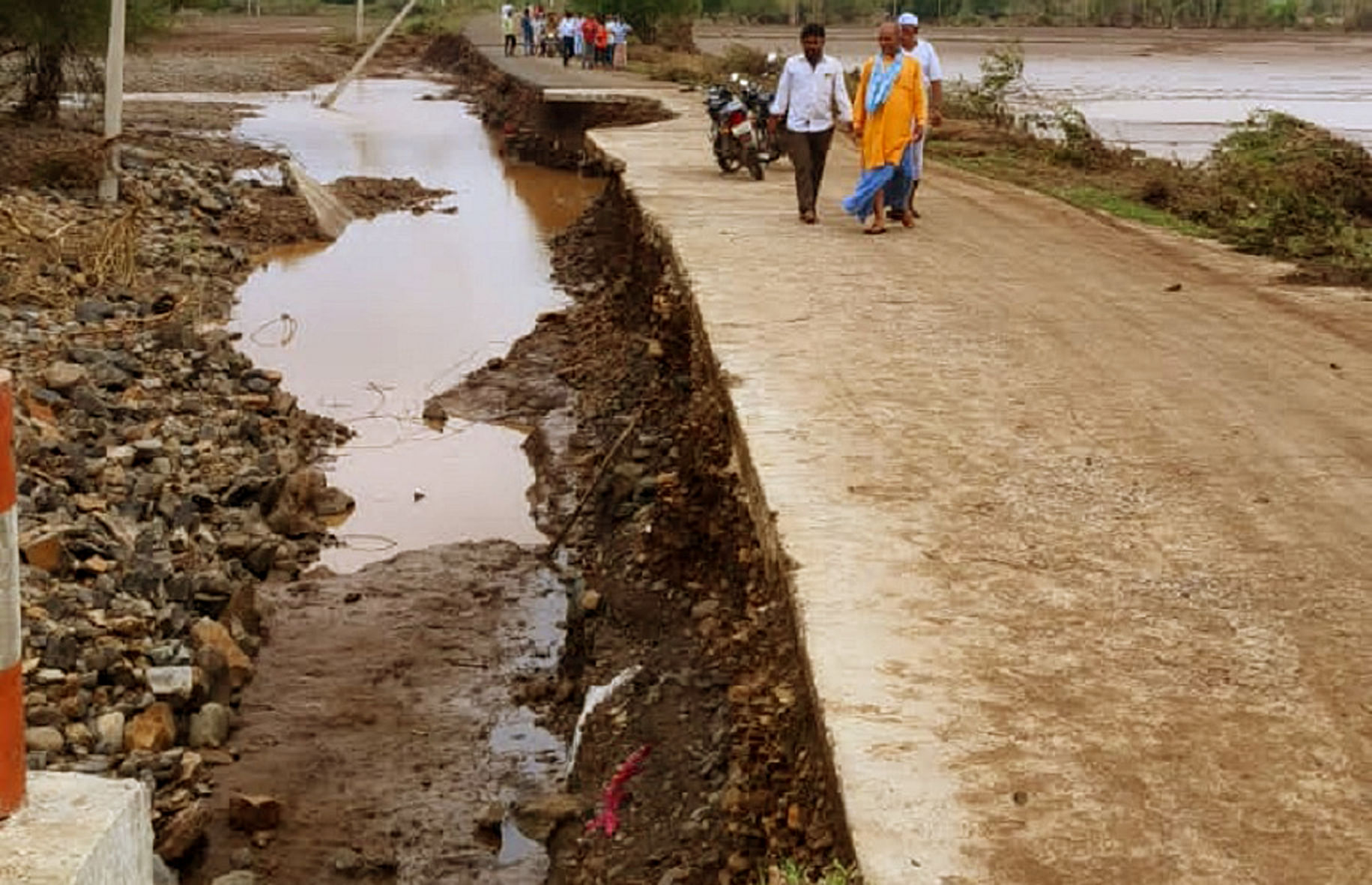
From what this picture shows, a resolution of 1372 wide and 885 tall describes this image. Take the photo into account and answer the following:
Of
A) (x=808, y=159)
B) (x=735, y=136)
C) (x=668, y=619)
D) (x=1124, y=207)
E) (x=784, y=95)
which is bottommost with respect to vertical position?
(x=668, y=619)

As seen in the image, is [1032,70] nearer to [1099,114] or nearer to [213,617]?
[1099,114]

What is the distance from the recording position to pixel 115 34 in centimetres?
1703

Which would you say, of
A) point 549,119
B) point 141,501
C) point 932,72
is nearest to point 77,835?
point 141,501

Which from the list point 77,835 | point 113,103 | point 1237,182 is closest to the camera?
point 77,835

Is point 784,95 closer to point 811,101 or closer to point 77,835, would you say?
point 811,101

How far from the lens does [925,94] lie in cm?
1295

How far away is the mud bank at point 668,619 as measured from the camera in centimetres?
487

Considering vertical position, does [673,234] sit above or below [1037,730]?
above

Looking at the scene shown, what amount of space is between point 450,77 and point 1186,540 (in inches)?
1929

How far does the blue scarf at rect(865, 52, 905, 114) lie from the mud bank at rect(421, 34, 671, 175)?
10.8 meters

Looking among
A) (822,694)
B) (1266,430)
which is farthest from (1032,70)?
(822,694)

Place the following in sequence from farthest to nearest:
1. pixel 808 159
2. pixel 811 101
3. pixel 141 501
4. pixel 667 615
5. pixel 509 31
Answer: pixel 509 31
pixel 808 159
pixel 811 101
pixel 141 501
pixel 667 615

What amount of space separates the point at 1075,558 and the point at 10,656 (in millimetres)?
3542

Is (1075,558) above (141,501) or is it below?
above
